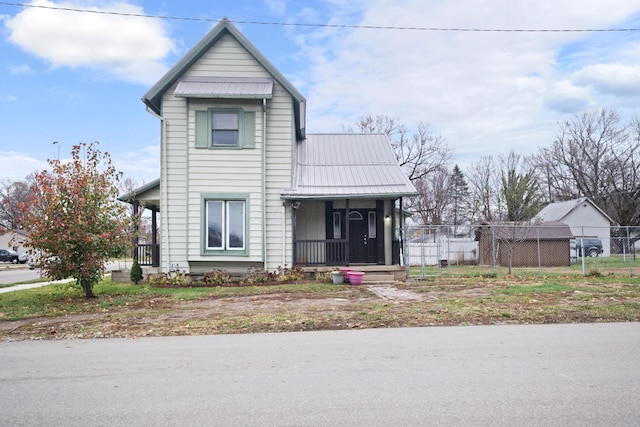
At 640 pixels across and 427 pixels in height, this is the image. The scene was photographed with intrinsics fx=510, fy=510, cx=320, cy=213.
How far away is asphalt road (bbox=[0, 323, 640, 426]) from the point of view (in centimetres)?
456

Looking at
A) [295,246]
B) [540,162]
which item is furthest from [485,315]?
[540,162]

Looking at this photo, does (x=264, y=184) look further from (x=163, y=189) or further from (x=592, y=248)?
(x=592, y=248)

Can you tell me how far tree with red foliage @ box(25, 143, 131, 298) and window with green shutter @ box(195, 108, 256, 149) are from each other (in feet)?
12.9

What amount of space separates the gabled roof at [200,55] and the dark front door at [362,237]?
5144mm

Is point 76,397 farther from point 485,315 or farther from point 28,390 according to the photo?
point 485,315

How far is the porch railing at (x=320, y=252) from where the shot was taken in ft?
61.4

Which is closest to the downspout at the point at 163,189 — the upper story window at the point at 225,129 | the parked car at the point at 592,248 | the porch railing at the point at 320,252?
the upper story window at the point at 225,129

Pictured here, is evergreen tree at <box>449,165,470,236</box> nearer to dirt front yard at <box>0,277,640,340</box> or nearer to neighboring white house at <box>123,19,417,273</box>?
neighboring white house at <box>123,19,417,273</box>

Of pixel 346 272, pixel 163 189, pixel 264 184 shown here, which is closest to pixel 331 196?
pixel 264 184

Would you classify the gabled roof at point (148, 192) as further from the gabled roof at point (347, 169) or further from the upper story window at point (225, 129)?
the gabled roof at point (347, 169)

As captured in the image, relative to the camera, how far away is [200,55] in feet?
57.9

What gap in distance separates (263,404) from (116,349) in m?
3.68

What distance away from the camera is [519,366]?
6.20 metres

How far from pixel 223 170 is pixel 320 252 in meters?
4.70
